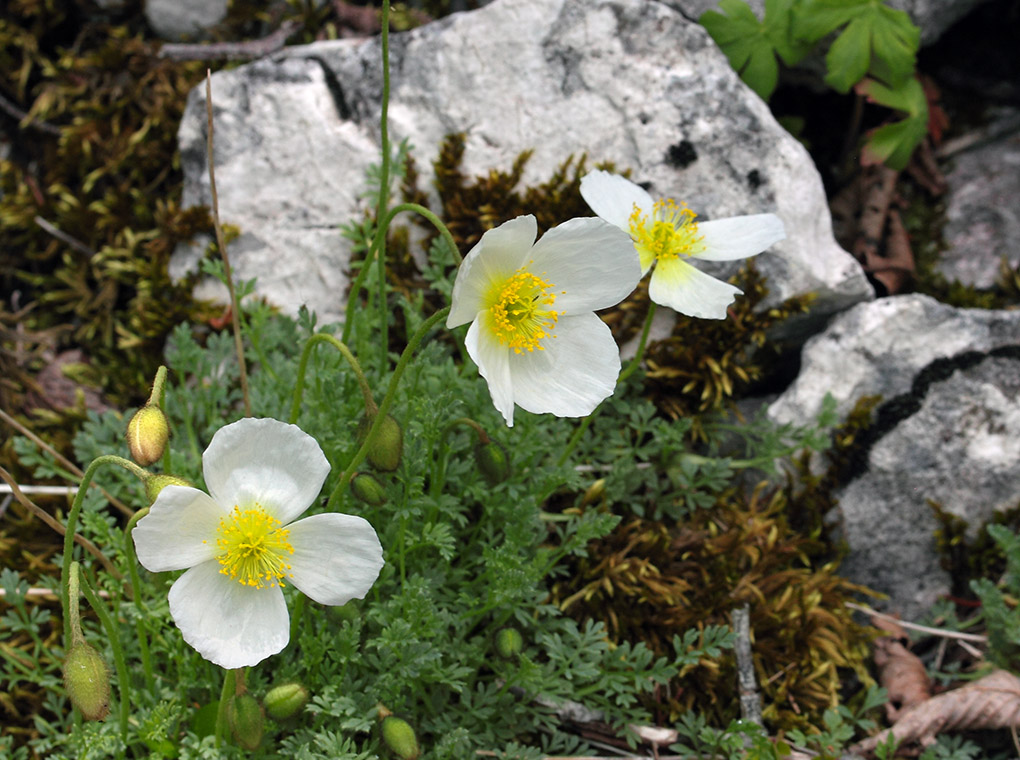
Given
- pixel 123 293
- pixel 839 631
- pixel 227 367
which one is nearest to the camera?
pixel 839 631

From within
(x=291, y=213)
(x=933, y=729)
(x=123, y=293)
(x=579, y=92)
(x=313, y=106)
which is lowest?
(x=123, y=293)

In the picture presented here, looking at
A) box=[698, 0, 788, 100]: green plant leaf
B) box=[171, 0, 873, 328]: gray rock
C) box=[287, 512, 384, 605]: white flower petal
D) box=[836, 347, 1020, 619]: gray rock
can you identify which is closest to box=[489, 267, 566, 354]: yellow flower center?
box=[287, 512, 384, 605]: white flower petal

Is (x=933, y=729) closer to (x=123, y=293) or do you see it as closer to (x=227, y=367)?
(x=227, y=367)

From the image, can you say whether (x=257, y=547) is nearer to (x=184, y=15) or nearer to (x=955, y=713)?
(x=955, y=713)

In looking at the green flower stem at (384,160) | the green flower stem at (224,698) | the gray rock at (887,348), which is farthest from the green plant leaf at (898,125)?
the green flower stem at (224,698)

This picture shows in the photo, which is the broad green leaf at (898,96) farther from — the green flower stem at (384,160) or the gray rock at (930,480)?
the green flower stem at (384,160)

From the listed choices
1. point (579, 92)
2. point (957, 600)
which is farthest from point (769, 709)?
point (579, 92)

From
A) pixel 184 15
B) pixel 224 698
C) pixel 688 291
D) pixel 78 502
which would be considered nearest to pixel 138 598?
pixel 224 698
